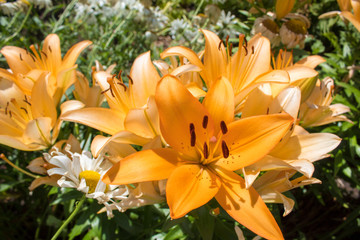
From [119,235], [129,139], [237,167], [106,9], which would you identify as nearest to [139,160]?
[129,139]

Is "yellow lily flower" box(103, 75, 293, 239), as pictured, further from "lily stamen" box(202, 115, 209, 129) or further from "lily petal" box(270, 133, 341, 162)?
"lily petal" box(270, 133, 341, 162)

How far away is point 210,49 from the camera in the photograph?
0.82 m

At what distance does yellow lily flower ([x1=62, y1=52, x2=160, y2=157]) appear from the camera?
67 centimetres

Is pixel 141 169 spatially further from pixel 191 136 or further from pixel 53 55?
pixel 53 55

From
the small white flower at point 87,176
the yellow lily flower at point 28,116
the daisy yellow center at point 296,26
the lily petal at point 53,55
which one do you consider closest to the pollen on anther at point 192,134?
the small white flower at point 87,176

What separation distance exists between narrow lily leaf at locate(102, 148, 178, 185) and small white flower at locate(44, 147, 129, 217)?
136mm

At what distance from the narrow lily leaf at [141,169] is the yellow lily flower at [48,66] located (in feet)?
1.38

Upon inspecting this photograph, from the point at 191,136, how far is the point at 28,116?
1.93ft

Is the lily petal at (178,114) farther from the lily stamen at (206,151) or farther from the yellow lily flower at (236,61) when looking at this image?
the yellow lily flower at (236,61)

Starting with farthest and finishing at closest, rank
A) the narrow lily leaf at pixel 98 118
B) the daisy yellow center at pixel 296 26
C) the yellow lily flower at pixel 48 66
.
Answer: the daisy yellow center at pixel 296 26, the yellow lily flower at pixel 48 66, the narrow lily leaf at pixel 98 118

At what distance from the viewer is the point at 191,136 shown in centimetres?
63

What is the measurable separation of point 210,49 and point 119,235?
76cm

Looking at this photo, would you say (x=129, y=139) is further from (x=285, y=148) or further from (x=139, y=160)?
(x=285, y=148)

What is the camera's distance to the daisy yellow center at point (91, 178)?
76cm
